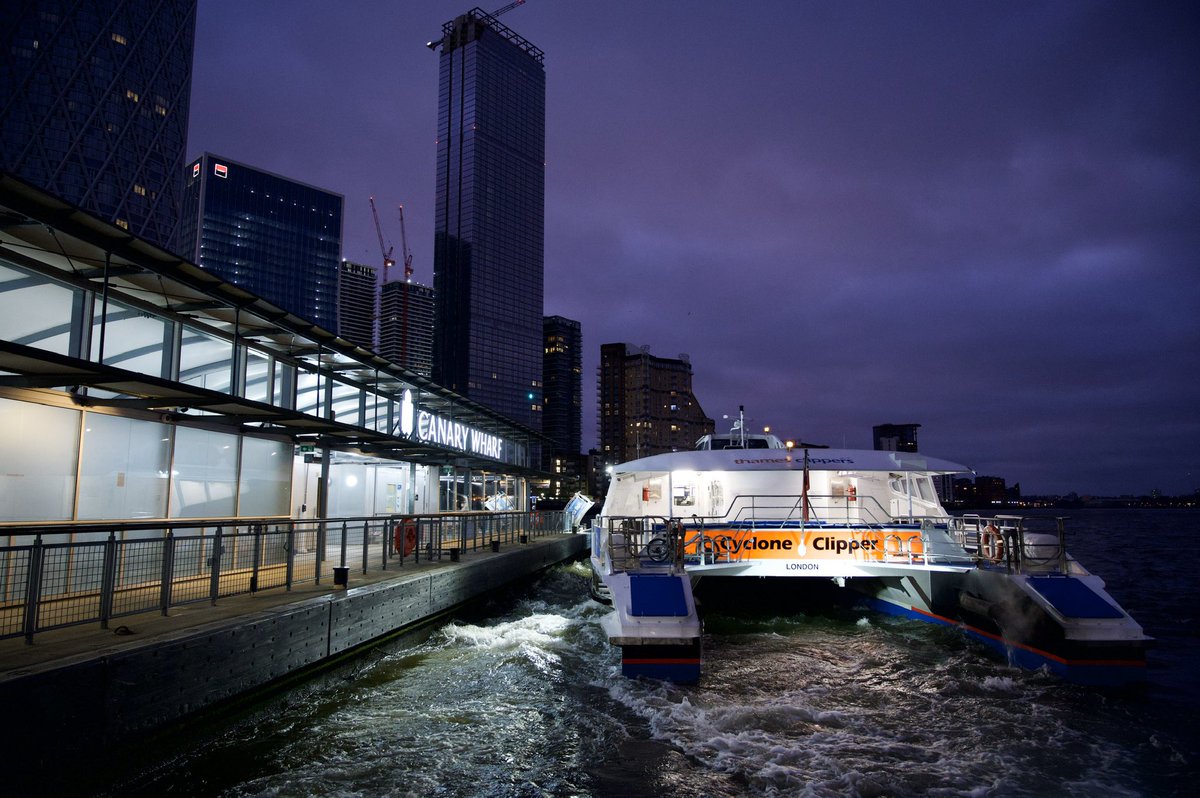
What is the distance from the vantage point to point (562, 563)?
A: 3125 centimetres

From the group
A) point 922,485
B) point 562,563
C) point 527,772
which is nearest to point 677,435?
point 562,563

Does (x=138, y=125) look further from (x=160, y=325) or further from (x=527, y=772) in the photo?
(x=527, y=772)

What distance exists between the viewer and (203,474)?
13938mm

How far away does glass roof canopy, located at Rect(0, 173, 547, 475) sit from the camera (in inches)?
372

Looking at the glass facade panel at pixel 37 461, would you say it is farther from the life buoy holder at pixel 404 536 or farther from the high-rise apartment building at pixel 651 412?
the high-rise apartment building at pixel 651 412

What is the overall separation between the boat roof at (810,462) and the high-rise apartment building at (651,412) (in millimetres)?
134484

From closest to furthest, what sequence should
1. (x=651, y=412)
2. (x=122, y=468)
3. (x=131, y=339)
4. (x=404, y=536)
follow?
(x=122, y=468), (x=131, y=339), (x=404, y=536), (x=651, y=412)

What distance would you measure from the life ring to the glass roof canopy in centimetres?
1264

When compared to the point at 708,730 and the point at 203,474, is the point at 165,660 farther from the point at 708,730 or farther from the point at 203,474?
the point at 203,474

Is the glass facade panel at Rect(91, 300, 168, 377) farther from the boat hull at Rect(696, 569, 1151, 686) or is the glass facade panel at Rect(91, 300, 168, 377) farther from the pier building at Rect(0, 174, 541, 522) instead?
the boat hull at Rect(696, 569, 1151, 686)

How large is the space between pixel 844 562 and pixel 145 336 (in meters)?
12.9

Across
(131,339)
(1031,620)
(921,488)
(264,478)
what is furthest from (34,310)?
(921,488)

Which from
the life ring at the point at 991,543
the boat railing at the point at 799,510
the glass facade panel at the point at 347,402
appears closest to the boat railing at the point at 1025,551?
the life ring at the point at 991,543

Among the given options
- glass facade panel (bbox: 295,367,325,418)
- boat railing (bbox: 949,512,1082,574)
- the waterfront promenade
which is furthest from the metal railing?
boat railing (bbox: 949,512,1082,574)
